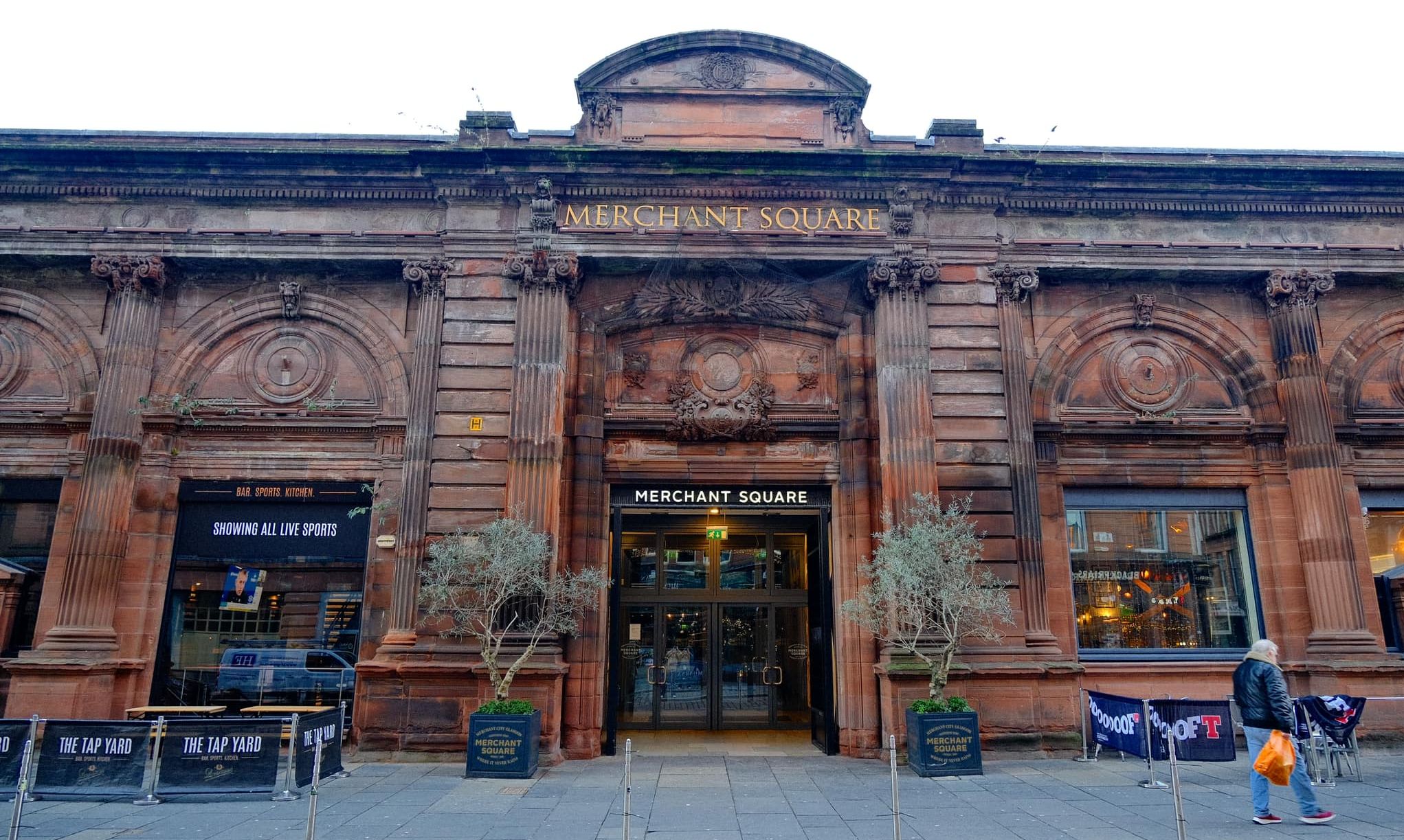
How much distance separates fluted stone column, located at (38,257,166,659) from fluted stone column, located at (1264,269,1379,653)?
2203 centimetres

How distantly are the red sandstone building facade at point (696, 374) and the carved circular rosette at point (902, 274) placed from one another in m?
0.07

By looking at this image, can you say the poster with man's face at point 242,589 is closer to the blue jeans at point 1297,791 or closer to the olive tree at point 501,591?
the olive tree at point 501,591

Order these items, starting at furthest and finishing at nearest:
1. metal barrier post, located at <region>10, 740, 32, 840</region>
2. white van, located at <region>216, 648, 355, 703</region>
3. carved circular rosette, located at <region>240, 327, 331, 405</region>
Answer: carved circular rosette, located at <region>240, 327, 331, 405</region> → white van, located at <region>216, 648, 355, 703</region> → metal barrier post, located at <region>10, 740, 32, 840</region>

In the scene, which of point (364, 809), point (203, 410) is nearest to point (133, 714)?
point (203, 410)

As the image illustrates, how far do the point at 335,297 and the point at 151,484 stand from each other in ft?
16.2

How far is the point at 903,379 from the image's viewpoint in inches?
627

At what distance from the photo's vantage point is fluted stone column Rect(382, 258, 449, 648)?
14.9 m

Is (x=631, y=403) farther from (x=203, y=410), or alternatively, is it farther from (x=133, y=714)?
(x=133, y=714)

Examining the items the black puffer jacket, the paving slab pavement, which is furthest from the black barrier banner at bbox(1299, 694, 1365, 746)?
the black puffer jacket

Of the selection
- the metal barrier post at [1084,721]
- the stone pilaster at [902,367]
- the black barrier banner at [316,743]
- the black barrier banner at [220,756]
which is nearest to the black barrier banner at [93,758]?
the black barrier banner at [220,756]

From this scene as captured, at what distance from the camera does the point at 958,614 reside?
13.2 metres

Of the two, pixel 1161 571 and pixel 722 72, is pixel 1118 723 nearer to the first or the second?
pixel 1161 571

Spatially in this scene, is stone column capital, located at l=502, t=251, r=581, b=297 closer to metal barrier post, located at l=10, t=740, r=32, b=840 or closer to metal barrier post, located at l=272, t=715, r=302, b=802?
metal barrier post, located at l=272, t=715, r=302, b=802

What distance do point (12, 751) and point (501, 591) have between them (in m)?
6.26
